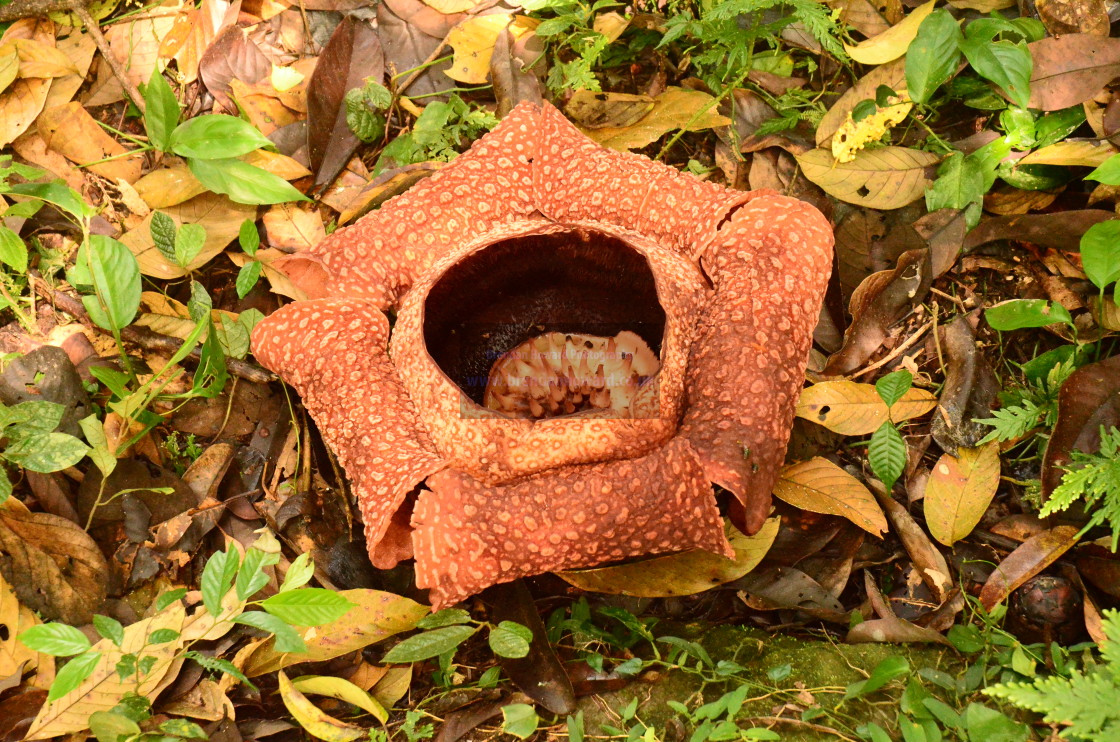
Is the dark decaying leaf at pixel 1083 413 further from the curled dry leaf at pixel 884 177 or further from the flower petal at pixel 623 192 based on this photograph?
the flower petal at pixel 623 192

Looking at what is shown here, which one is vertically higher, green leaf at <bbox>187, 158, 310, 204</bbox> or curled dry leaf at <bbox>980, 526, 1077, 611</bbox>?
green leaf at <bbox>187, 158, 310, 204</bbox>

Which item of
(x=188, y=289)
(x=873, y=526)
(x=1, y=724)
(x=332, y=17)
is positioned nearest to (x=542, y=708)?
(x=873, y=526)

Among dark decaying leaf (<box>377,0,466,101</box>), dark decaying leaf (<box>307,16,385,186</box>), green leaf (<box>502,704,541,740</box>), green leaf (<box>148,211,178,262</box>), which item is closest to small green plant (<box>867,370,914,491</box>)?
green leaf (<box>502,704,541,740</box>)

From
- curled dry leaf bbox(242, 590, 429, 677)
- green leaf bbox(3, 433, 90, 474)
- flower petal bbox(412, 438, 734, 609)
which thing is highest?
green leaf bbox(3, 433, 90, 474)

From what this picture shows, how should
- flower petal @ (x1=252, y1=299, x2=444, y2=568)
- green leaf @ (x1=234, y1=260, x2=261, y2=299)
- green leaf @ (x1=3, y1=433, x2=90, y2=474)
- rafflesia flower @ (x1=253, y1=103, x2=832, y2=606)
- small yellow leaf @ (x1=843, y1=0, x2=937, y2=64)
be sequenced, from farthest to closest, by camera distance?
small yellow leaf @ (x1=843, y1=0, x2=937, y2=64) < green leaf @ (x1=234, y1=260, x2=261, y2=299) < green leaf @ (x1=3, y1=433, x2=90, y2=474) < flower petal @ (x1=252, y1=299, x2=444, y2=568) < rafflesia flower @ (x1=253, y1=103, x2=832, y2=606)

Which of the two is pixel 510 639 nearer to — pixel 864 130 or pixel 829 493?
pixel 829 493

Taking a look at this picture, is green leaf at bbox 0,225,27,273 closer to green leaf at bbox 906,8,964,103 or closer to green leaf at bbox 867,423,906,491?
green leaf at bbox 867,423,906,491

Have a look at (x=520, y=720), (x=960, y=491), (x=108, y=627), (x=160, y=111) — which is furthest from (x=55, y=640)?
(x=960, y=491)

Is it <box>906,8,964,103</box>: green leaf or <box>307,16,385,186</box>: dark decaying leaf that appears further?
<box>307,16,385,186</box>: dark decaying leaf
